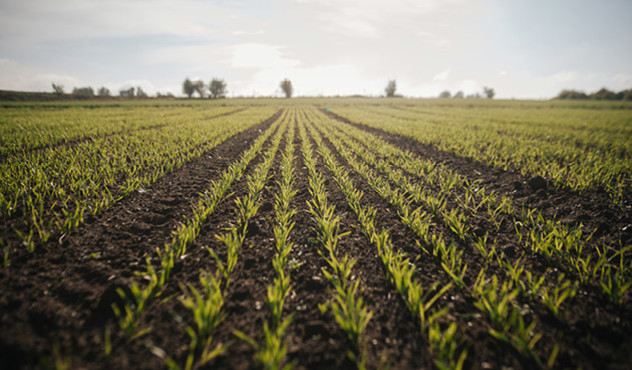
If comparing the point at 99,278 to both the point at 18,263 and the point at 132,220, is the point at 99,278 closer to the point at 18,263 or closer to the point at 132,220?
the point at 18,263

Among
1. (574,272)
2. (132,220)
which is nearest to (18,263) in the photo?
(132,220)

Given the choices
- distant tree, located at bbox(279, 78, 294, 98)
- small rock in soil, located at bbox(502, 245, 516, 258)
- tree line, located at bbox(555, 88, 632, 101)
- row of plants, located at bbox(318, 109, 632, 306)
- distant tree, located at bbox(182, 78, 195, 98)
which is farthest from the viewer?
distant tree, located at bbox(279, 78, 294, 98)

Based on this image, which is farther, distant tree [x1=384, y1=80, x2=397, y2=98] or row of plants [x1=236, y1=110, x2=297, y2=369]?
distant tree [x1=384, y1=80, x2=397, y2=98]

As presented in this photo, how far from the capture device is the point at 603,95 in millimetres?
62875

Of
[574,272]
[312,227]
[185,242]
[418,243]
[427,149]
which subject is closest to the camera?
[574,272]

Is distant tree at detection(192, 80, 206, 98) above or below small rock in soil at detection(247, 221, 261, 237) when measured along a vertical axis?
above

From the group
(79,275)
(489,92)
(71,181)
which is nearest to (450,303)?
(79,275)

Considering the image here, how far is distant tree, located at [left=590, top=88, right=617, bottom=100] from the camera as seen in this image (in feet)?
201

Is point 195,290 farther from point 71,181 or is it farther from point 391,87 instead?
point 391,87

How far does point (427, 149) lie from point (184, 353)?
28.0ft

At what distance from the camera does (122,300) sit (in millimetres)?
1871

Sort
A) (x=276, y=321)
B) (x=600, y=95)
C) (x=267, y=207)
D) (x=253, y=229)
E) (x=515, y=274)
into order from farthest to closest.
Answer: (x=600, y=95) < (x=267, y=207) < (x=253, y=229) < (x=515, y=274) < (x=276, y=321)

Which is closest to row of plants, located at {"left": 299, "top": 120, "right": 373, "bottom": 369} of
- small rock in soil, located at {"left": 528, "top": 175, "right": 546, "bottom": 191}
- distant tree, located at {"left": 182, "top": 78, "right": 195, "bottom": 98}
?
small rock in soil, located at {"left": 528, "top": 175, "right": 546, "bottom": 191}

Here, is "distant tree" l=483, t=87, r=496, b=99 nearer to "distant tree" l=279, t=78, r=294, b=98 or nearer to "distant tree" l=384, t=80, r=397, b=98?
"distant tree" l=384, t=80, r=397, b=98
